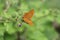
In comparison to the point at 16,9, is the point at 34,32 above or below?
below

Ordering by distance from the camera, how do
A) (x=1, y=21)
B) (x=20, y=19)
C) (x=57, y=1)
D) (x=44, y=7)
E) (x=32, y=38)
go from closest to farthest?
(x=20, y=19), (x=1, y=21), (x=32, y=38), (x=44, y=7), (x=57, y=1)

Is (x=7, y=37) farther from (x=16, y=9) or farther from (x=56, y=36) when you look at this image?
(x=56, y=36)

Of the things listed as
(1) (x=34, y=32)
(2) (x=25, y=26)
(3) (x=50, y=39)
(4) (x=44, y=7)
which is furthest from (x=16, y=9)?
(3) (x=50, y=39)

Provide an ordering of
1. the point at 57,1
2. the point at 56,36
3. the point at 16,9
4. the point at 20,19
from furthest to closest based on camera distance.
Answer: the point at 57,1
the point at 56,36
the point at 16,9
the point at 20,19

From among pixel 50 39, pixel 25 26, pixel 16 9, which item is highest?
pixel 16 9

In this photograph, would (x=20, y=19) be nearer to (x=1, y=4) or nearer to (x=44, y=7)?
(x=1, y=4)

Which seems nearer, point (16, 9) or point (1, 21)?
point (1, 21)

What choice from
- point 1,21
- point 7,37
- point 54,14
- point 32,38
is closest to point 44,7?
point 54,14

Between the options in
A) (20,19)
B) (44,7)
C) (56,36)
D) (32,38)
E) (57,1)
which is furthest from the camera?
(57,1)

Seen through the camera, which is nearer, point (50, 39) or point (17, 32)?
point (17, 32)
